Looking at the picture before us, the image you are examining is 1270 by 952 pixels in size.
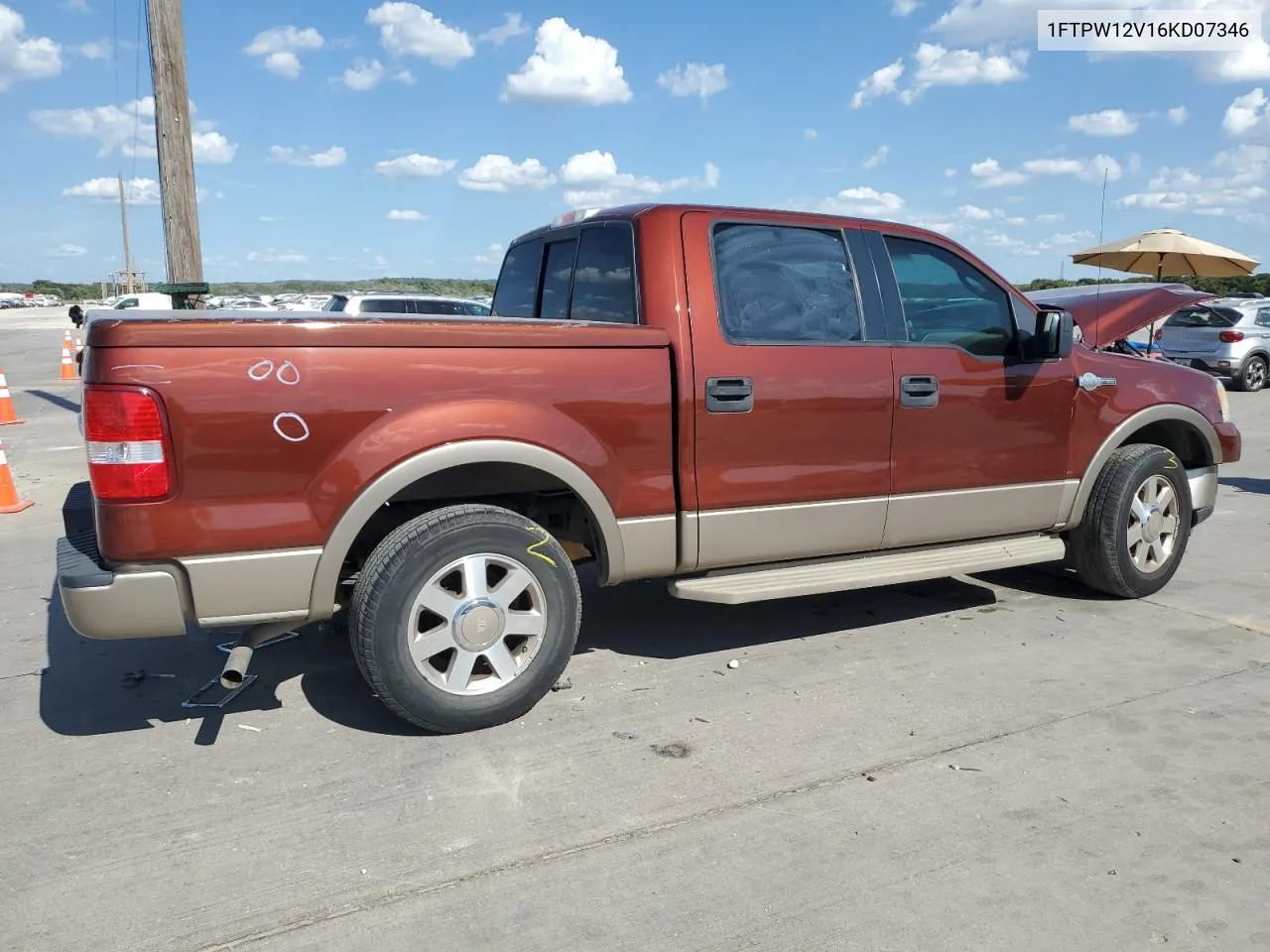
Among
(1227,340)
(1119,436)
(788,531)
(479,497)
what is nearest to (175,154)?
(479,497)

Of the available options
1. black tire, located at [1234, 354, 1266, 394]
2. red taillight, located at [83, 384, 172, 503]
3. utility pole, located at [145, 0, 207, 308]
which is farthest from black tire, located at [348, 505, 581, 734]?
black tire, located at [1234, 354, 1266, 394]

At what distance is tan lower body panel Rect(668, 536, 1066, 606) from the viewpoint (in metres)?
4.11

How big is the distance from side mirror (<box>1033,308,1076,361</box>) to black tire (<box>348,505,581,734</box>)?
2.58 m

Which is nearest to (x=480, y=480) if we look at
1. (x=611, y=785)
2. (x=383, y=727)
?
(x=383, y=727)

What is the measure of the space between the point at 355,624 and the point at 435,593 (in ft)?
0.98

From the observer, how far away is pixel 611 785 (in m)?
3.33

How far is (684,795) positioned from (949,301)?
108 inches

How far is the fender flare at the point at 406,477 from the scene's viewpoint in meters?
3.40

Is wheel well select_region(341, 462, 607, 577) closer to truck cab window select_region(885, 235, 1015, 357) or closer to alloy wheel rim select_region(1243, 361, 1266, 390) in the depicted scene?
truck cab window select_region(885, 235, 1015, 357)

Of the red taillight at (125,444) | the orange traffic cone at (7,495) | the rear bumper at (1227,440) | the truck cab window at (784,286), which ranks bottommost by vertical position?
the orange traffic cone at (7,495)

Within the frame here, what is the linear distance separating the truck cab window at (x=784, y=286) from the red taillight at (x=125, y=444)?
2.16 meters

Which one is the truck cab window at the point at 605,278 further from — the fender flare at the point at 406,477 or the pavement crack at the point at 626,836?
the pavement crack at the point at 626,836

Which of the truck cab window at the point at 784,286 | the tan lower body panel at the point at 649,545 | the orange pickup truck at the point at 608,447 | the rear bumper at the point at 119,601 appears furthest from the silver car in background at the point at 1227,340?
the rear bumper at the point at 119,601

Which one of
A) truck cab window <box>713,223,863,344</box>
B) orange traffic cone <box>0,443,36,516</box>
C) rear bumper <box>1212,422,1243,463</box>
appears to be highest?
truck cab window <box>713,223,863,344</box>
